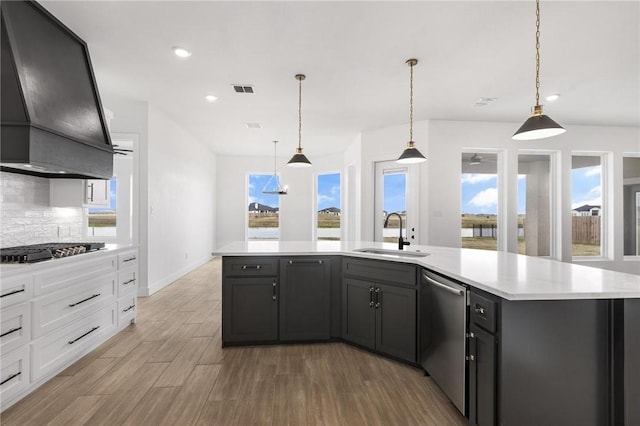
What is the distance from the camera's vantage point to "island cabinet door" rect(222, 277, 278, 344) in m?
2.87

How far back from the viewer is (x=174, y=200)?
556cm

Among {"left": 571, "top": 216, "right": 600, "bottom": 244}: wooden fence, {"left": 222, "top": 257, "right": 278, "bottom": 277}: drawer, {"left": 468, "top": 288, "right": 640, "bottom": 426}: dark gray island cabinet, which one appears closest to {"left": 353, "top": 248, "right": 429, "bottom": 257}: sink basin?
{"left": 222, "top": 257, "right": 278, "bottom": 277}: drawer

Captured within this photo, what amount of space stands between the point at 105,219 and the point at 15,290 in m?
3.64

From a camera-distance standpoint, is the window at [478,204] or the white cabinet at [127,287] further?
the window at [478,204]

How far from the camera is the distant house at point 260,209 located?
9.02 m

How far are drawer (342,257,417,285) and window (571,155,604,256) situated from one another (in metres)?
4.91

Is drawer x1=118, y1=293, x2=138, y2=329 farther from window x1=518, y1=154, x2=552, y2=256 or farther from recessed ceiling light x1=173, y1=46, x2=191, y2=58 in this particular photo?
window x1=518, y1=154, x2=552, y2=256

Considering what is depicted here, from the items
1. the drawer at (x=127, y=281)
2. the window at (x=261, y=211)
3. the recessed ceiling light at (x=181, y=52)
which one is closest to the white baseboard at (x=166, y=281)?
the drawer at (x=127, y=281)

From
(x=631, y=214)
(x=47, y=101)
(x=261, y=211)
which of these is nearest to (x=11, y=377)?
(x=47, y=101)

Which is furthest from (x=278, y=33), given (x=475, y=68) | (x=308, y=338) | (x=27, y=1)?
(x=308, y=338)

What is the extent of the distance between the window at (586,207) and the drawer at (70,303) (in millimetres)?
7077

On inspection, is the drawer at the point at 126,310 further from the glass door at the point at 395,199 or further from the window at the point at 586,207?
the window at the point at 586,207

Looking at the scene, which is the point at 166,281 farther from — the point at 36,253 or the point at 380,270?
the point at 380,270

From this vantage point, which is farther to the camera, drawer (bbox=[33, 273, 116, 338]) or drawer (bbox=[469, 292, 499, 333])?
drawer (bbox=[33, 273, 116, 338])
